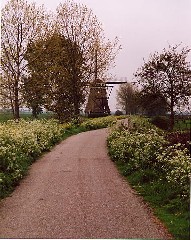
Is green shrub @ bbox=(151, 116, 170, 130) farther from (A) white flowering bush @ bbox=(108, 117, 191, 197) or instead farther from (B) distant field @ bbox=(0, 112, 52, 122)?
(B) distant field @ bbox=(0, 112, 52, 122)

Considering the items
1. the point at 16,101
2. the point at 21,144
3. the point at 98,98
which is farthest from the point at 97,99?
the point at 21,144

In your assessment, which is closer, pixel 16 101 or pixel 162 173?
pixel 162 173

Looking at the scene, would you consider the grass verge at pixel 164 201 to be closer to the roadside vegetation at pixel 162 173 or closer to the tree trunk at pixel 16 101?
the roadside vegetation at pixel 162 173

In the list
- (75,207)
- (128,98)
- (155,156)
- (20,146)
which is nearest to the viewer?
(75,207)

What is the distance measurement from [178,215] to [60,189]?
12.7ft

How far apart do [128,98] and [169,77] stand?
677 cm

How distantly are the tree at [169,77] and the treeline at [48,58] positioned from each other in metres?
3.22

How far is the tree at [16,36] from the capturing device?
24047 millimetres

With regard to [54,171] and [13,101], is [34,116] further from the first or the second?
[54,171]

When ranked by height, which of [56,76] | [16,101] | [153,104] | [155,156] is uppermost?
[56,76]

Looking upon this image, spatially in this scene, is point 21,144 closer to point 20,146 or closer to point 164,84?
point 20,146

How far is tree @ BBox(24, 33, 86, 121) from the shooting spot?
1025 inches

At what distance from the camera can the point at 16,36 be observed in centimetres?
2542

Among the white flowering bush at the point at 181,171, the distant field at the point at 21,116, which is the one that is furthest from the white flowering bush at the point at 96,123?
the white flowering bush at the point at 181,171
